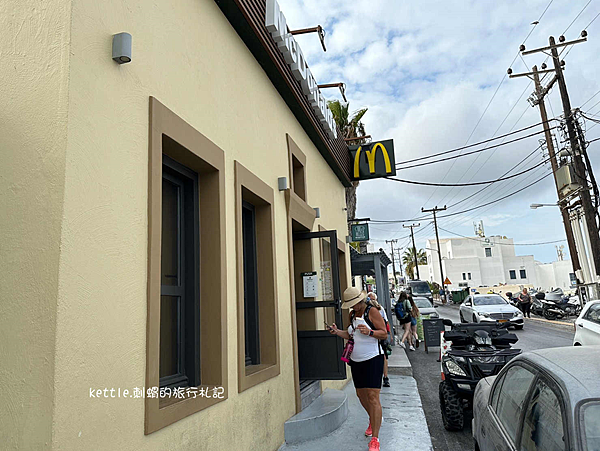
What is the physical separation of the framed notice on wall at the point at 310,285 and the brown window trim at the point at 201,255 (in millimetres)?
3081

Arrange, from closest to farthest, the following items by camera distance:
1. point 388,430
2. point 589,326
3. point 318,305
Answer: point 388,430 → point 318,305 → point 589,326

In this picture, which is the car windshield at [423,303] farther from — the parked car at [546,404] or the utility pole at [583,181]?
the parked car at [546,404]

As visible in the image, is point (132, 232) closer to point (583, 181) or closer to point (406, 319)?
point (406, 319)

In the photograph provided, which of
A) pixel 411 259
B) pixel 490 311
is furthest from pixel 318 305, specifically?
pixel 411 259

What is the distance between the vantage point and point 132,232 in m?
2.95

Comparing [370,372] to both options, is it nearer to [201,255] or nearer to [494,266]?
[201,255]

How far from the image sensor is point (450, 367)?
6156 mm

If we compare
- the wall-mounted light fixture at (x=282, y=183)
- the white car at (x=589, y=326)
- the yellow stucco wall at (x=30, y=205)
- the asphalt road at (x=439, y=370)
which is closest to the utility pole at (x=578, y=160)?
the asphalt road at (x=439, y=370)

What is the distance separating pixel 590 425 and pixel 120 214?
9.34 feet

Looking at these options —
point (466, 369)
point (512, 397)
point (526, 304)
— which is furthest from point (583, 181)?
point (512, 397)

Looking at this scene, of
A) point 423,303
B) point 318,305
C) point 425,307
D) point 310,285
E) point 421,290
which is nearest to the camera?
point 318,305

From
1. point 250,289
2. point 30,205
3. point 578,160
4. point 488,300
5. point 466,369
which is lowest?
point 466,369

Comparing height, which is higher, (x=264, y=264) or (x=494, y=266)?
(x=494, y=266)

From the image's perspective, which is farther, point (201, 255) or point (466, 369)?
point (466, 369)
